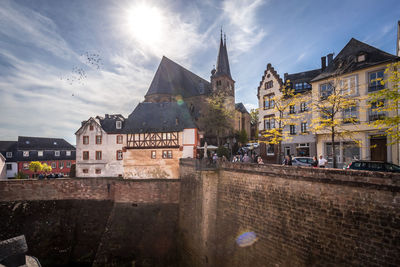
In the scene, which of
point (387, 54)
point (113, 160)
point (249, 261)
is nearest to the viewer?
→ point (249, 261)

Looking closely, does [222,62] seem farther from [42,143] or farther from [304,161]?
[42,143]


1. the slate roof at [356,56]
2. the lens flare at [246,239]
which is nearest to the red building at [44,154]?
the lens flare at [246,239]

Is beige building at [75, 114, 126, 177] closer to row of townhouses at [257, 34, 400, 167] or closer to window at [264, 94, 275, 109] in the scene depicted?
row of townhouses at [257, 34, 400, 167]

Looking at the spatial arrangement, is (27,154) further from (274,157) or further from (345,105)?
(345,105)

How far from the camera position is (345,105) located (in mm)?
12688

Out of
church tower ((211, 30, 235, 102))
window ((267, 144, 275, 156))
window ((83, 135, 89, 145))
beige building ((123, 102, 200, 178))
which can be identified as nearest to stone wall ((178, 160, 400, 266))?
beige building ((123, 102, 200, 178))

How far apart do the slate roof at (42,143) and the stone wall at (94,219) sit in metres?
21.3

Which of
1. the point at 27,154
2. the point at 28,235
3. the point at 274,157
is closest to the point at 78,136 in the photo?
the point at 28,235

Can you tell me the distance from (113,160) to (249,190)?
18613 millimetres

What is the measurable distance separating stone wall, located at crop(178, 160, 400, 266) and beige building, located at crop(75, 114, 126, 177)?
45.1 feet

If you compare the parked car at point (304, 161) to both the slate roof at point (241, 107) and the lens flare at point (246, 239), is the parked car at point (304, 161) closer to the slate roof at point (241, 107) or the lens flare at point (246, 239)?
the lens flare at point (246, 239)

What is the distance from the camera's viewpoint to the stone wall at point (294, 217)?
648cm

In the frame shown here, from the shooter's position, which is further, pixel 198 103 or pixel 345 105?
pixel 198 103

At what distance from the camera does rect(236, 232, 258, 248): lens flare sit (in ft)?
34.2
